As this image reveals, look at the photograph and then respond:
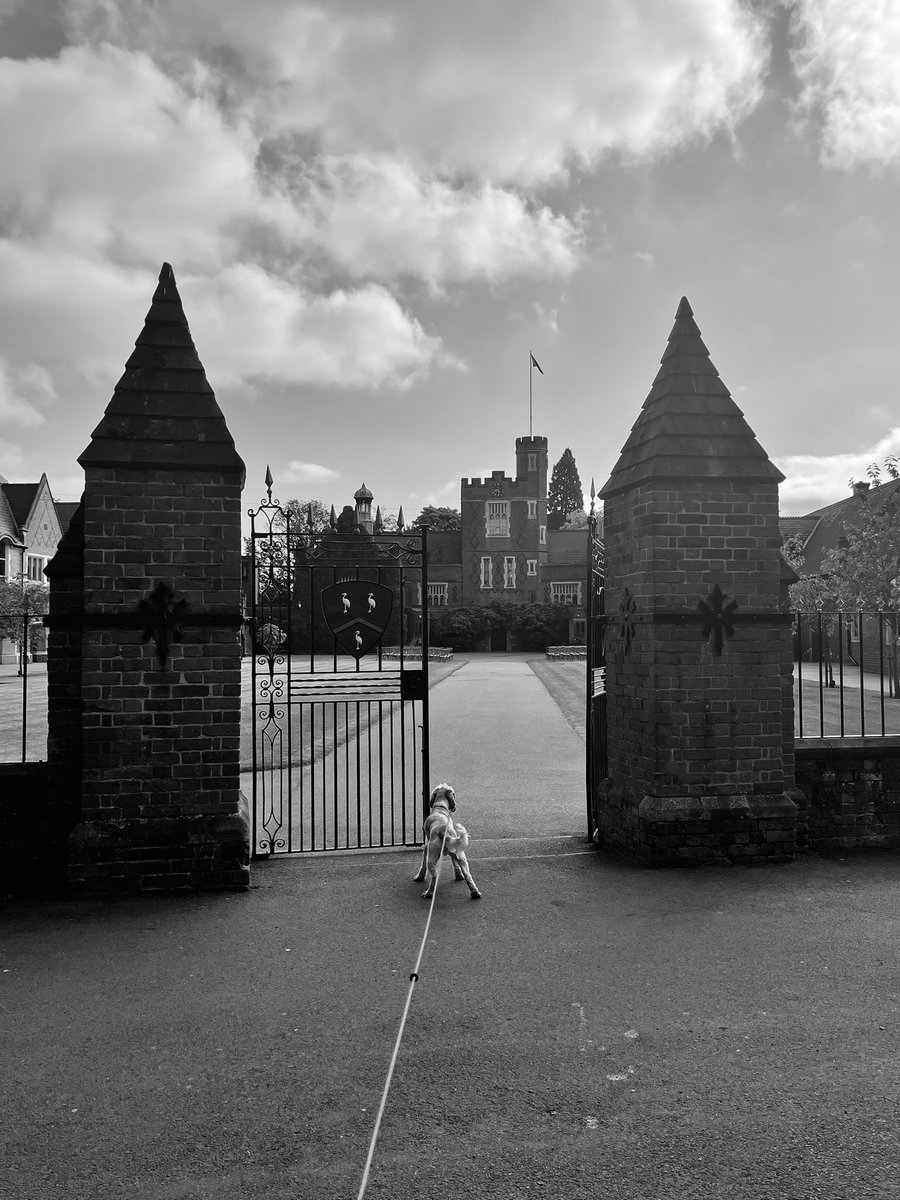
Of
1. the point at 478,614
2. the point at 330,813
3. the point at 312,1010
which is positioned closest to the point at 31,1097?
the point at 312,1010

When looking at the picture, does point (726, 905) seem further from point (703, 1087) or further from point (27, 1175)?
point (27, 1175)

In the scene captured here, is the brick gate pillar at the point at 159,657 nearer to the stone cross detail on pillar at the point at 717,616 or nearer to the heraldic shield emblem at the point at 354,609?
the heraldic shield emblem at the point at 354,609

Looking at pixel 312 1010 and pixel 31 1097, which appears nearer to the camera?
pixel 31 1097

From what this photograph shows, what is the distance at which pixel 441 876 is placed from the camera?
5.95 m

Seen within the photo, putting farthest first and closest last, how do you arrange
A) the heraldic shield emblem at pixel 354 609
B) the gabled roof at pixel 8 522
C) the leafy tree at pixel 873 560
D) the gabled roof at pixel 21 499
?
the gabled roof at pixel 21 499, the gabled roof at pixel 8 522, the leafy tree at pixel 873 560, the heraldic shield emblem at pixel 354 609

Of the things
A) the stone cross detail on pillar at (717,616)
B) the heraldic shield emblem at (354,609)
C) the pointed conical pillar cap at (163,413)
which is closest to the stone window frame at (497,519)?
the heraldic shield emblem at (354,609)

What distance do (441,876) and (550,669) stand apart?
28.5m

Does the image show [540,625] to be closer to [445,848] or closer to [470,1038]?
[445,848]

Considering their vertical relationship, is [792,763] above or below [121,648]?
below

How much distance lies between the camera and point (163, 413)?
18.7 ft

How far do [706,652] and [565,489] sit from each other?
8342 cm

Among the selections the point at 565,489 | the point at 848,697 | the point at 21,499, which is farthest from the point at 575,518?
the point at 848,697

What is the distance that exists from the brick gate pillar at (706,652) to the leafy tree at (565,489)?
80.1m

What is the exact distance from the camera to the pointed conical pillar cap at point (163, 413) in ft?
18.4
